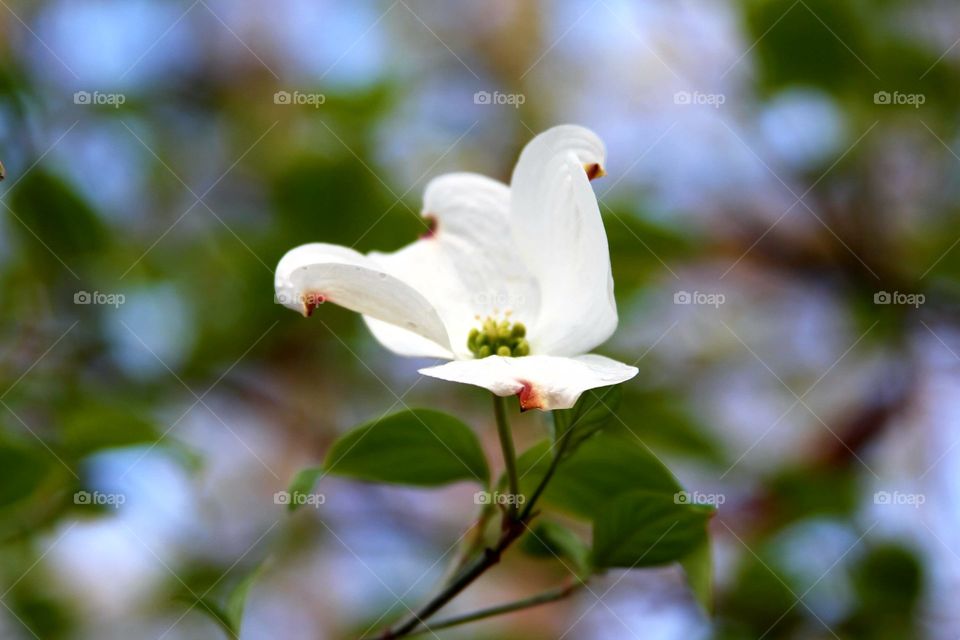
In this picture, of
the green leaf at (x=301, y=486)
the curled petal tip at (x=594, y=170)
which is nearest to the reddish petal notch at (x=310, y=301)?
the green leaf at (x=301, y=486)

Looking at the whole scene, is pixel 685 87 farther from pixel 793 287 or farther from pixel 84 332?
pixel 84 332

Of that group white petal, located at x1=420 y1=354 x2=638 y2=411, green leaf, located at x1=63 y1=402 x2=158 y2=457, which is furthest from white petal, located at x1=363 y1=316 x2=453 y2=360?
green leaf, located at x1=63 y1=402 x2=158 y2=457

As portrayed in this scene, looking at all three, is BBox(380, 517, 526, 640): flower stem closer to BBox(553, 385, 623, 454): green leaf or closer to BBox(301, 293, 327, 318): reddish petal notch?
BBox(553, 385, 623, 454): green leaf

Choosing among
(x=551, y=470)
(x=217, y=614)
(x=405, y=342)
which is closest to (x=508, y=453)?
(x=551, y=470)

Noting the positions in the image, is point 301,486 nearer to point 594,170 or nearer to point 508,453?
point 508,453

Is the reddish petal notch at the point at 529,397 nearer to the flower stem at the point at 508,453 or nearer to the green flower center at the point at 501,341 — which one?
the flower stem at the point at 508,453

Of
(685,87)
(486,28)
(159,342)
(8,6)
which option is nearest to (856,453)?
(685,87)
